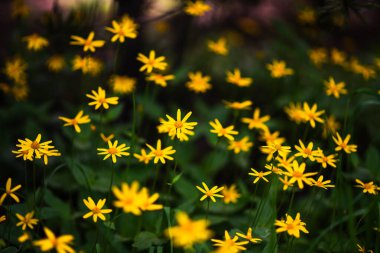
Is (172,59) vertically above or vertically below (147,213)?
above

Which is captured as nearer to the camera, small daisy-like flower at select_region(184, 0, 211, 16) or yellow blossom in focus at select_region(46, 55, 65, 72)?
small daisy-like flower at select_region(184, 0, 211, 16)

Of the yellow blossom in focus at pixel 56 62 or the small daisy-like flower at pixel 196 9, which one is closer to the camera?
the small daisy-like flower at pixel 196 9

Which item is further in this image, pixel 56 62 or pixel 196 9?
pixel 56 62

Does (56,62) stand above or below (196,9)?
below

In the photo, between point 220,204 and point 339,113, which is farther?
point 339,113

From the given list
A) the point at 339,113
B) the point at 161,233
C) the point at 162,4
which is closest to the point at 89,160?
the point at 161,233

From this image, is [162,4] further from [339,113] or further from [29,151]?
[29,151]

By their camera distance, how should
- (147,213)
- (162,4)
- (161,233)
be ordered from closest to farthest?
(161,233) → (147,213) → (162,4)

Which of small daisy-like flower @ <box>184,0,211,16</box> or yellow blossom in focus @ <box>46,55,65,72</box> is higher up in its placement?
small daisy-like flower @ <box>184,0,211,16</box>

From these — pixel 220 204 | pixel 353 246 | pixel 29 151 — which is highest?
pixel 29 151

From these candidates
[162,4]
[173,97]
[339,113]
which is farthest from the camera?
[162,4]

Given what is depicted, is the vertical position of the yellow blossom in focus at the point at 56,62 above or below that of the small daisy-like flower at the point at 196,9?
below
